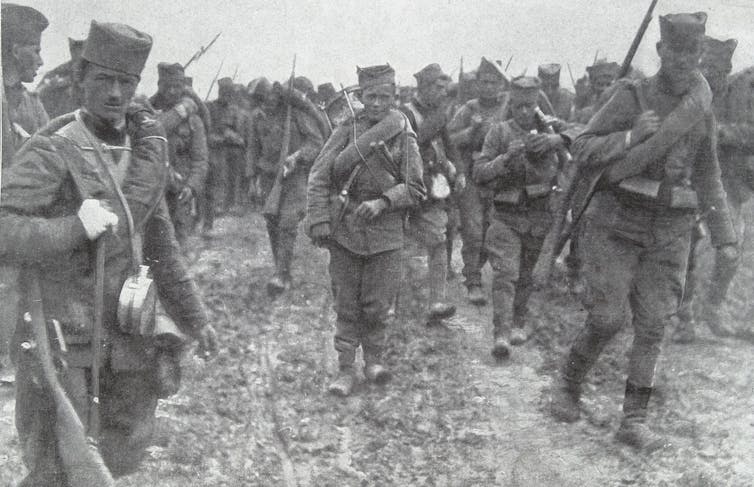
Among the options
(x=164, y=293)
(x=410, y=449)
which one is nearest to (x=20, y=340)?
(x=164, y=293)

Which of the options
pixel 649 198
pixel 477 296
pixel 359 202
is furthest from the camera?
pixel 477 296

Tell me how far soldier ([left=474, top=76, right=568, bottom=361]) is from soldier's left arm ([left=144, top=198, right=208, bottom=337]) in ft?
9.80

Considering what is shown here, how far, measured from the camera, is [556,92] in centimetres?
852

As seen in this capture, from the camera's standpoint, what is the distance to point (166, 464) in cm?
419

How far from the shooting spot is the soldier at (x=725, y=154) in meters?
5.84

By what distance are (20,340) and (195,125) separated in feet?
14.7

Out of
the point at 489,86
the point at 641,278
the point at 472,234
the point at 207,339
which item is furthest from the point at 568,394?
the point at 489,86

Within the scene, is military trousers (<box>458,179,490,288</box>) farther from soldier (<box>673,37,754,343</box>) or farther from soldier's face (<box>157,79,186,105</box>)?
soldier's face (<box>157,79,186,105</box>)

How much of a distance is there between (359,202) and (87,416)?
257 cm

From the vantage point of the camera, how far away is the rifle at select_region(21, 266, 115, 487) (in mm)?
2971

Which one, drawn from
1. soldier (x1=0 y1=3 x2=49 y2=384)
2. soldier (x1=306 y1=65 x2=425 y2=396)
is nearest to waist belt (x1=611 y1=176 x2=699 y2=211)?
soldier (x1=306 y1=65 x2=425 y2=396)

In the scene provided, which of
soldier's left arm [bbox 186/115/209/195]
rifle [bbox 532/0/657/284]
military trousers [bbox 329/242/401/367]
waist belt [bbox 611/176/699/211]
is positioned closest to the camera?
waist belt [bbox 611/176/699/211]

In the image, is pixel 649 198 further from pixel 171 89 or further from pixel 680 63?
pixel 171 89

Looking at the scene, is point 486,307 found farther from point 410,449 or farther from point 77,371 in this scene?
point 77,371
